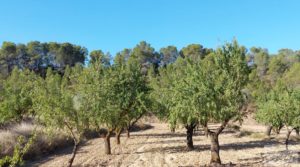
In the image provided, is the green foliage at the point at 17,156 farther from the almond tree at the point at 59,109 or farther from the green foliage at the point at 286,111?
the green foliage at the point at 286,111

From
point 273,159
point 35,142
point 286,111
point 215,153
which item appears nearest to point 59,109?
point 35,142

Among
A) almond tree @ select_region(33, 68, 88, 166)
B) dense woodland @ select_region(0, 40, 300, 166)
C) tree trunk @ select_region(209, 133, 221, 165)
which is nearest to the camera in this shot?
almond tree @ select_region(33, 68, 88, 166)

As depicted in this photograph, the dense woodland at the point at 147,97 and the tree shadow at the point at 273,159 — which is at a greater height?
the dense woodland at the point at 147,97

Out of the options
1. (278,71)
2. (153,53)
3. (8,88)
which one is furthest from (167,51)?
(8,88)

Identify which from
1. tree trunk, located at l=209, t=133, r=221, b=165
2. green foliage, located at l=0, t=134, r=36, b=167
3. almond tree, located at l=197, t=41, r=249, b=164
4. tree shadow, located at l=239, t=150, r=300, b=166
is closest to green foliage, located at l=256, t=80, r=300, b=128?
tree shadow, located at l=239, t=150, r=300, b=166

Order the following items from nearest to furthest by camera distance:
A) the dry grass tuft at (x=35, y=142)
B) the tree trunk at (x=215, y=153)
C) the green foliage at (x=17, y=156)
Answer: the green foliage at (x=17, y=156)
the tree trunk at (x=215, y=153)
the dry grass tuft at (x=35, y=142)

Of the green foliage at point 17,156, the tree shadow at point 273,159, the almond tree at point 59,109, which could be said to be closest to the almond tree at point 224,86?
the tree shadow at point 273,159

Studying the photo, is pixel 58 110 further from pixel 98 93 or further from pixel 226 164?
pixel 226 164

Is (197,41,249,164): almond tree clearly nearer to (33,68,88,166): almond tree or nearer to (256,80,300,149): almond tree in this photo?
(33,68,88,166): almond tree

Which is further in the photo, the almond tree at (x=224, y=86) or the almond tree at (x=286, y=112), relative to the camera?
the almond tree at (x=286, y=112)

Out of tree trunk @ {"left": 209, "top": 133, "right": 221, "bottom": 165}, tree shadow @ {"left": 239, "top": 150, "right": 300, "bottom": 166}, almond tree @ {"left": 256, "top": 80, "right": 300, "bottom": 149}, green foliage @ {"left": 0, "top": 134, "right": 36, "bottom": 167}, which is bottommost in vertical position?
tree shadow @ {"left": 239, "top": 150, "right": 300, "bottom": 166}

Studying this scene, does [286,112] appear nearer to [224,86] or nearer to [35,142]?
[224,86]

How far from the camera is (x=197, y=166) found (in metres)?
19.3

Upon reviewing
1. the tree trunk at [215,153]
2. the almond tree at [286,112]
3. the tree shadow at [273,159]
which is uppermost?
the almond tree at [286,112]
